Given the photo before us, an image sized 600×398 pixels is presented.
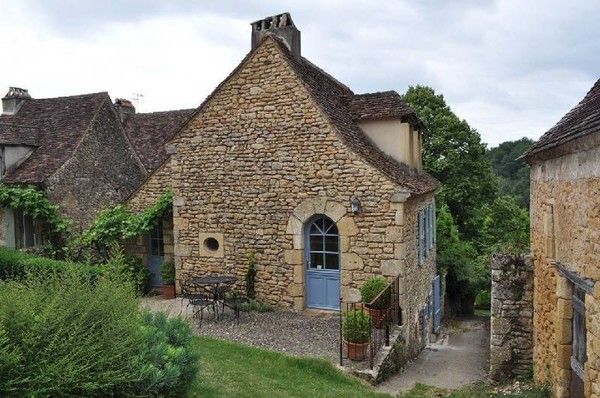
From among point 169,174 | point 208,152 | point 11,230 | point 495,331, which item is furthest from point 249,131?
point 11,230

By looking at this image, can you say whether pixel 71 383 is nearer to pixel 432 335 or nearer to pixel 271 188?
pixel 271 188

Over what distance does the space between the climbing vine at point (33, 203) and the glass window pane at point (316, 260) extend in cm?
872

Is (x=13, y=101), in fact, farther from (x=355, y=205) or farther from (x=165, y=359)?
(x=165, y=359)

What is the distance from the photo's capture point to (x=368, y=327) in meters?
8.59

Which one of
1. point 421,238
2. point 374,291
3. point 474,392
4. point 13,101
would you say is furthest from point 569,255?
point 13,101

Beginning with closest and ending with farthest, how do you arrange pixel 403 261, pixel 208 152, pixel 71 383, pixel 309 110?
1. pixel 71 383
2. pixel 403 261
3. pixel 309 110
4. pixel 208 152

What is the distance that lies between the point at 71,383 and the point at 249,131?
26.9 ft

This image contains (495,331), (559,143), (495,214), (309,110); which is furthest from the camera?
(495,214)

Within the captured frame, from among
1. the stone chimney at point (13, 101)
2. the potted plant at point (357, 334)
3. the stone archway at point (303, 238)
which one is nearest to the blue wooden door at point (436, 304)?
the stone archway at point (303, 238)

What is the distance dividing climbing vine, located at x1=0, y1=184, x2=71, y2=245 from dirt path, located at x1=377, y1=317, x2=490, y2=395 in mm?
11599

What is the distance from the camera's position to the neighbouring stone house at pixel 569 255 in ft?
17.1

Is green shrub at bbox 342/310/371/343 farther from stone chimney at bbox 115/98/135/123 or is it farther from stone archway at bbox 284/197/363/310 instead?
stone chimney at bbox 115/98/135/123

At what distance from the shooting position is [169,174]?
13797 millimetres

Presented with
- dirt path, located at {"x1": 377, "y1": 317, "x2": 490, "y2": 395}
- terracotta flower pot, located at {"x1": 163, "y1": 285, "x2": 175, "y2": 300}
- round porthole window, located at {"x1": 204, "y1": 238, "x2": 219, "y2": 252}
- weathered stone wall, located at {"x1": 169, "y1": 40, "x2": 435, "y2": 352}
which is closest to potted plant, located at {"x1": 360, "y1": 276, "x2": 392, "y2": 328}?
weathered stone wall, located at {"x1": 169, "y1": 40, "x2": 435, "y2": 352}
